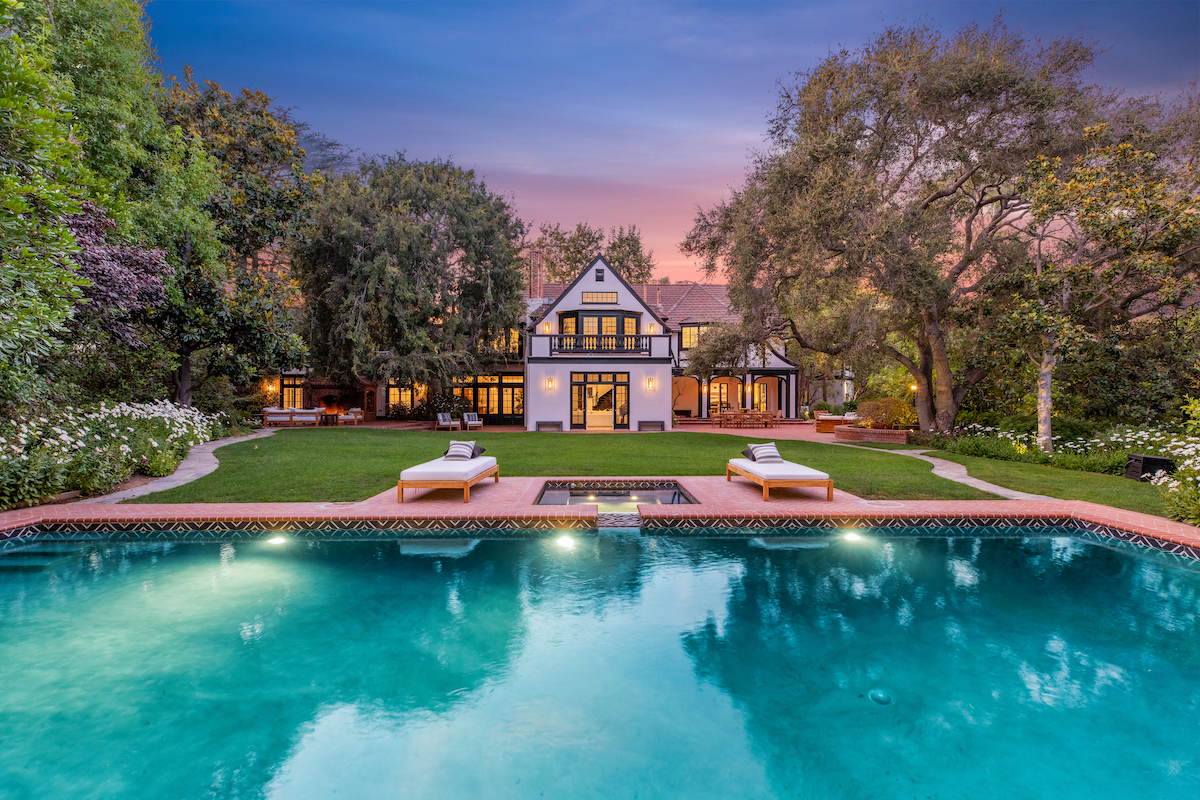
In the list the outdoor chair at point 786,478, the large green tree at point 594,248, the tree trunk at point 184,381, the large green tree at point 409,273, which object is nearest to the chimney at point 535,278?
the large green tree at point 594,248

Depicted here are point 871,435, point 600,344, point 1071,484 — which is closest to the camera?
point 1071,484

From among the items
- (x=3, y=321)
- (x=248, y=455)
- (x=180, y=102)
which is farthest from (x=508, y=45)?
(x=3, y=321)

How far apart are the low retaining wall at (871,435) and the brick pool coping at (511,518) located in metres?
11.1

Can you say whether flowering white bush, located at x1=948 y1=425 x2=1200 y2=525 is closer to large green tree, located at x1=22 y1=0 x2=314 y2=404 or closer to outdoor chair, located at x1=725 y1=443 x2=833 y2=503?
outdoor chair, located at x1=725 y1=443 x2=833 y2=503

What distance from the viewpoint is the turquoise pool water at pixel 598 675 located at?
3012 mm

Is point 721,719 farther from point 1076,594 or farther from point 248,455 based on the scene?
point 248,455

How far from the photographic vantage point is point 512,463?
40.7ft

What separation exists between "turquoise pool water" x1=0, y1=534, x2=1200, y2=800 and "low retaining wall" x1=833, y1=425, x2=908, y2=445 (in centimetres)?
1264

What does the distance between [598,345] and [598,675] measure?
2062 centimetres

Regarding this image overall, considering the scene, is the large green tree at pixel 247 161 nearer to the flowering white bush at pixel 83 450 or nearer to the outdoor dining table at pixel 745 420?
the flowering white bush at pixel 83 450

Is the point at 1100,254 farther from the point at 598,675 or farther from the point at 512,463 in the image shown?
the point at 598,675

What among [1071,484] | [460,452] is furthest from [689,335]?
[460,452]

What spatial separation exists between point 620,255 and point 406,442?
92.5 feet

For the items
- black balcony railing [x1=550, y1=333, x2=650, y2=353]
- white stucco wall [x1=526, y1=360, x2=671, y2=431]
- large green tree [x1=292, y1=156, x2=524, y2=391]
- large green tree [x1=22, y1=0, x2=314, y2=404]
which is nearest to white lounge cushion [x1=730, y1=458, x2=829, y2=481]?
large green tree [x1=22, y1=0, x2=314, y2=404]
